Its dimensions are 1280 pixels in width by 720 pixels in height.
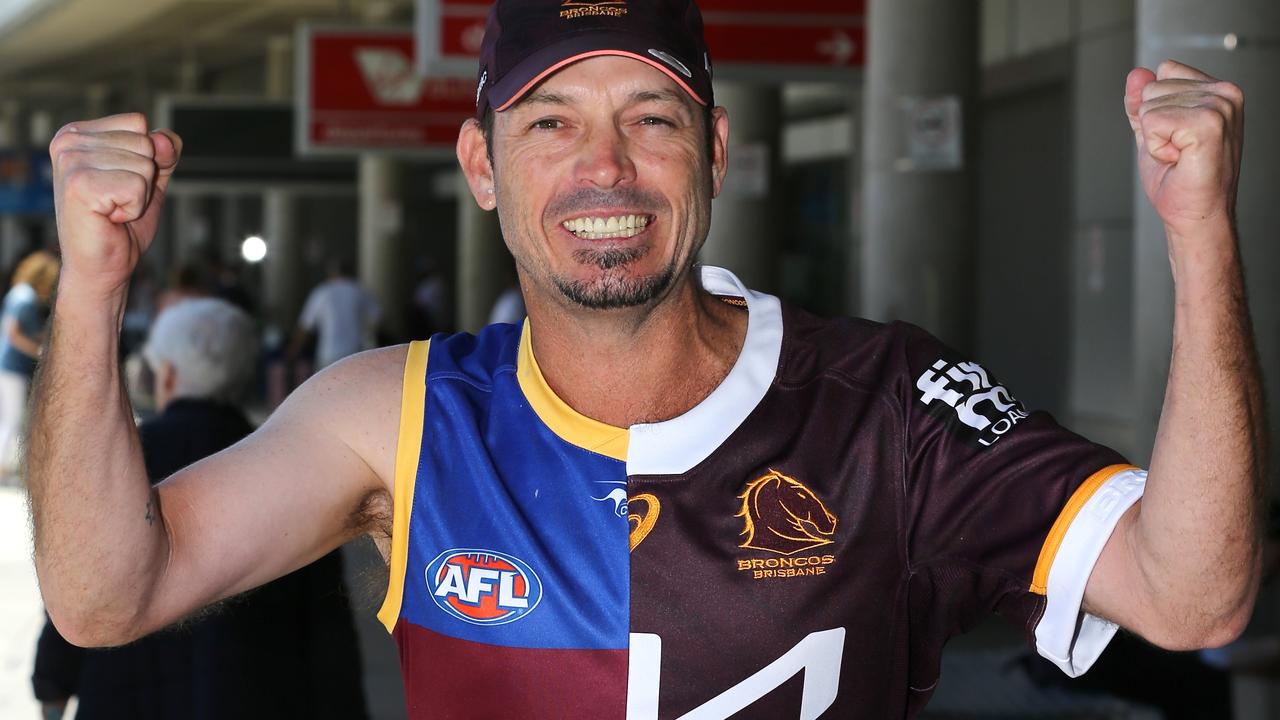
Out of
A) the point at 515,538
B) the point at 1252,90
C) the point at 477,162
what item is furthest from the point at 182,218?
the point at 515,538

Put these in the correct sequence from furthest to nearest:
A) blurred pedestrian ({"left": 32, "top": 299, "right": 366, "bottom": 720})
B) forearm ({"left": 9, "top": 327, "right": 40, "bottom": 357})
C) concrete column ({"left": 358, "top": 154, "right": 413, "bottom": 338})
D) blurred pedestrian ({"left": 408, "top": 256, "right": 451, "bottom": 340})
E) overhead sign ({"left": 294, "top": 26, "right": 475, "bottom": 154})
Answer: concrete column ({"left": 358, "top": 154, "right": 413, "bottom": 338}) → blurred pedestrian ({"left": 408, "top": 256, "right": 451, "bottom": 340}) → overhead sign ({"left": 294, "top": 26, "right": 475, "bottom": 154}) → forearm ({"left": 9, "top": 327, "right": 40, "bottom": 357}) → blurred pedestrian ({"left": 32, "top": 299, "right": 366, "bottom": 720})

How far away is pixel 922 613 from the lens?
260 centimetres

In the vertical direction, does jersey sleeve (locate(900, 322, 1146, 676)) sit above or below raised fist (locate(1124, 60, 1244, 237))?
below

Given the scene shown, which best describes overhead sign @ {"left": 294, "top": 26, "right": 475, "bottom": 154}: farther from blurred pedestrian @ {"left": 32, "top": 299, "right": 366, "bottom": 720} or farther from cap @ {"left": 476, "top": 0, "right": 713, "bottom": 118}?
cap @ {"left": 476, "top": 0, "right": 713, "bottom": 118}

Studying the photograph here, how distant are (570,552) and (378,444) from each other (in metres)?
0.35

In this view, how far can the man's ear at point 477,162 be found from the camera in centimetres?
285

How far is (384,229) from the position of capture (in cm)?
2608

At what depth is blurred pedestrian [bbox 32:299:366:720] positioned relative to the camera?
166 inches

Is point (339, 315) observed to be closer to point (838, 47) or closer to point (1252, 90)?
point (838, 47)

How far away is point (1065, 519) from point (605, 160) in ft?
2.88

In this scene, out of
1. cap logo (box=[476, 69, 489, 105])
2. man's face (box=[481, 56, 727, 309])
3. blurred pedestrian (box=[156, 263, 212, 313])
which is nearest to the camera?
man's face (box=[481, 56, 727, 309])

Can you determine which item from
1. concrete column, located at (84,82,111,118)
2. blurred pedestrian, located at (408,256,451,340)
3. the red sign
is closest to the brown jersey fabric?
the red sign

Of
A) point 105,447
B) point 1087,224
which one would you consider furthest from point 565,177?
point 1087,224

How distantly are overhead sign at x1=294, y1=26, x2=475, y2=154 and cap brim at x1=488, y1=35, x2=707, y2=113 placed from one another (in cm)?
1387
